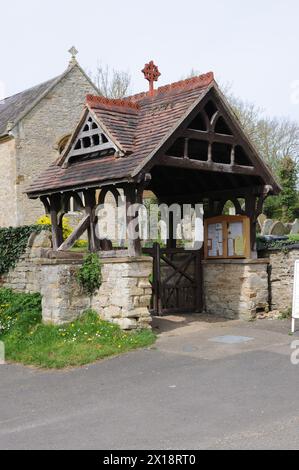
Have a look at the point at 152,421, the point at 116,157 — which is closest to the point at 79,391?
the point at 152,421

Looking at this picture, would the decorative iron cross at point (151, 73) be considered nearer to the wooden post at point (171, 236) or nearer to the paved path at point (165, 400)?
the wooden post at point (171, 236)

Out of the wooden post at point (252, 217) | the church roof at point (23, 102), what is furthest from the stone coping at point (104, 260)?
the church roof at point (23, 102)

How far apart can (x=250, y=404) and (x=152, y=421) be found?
121cm

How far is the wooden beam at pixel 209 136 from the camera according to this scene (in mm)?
11531

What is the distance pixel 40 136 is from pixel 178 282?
16.0 metres

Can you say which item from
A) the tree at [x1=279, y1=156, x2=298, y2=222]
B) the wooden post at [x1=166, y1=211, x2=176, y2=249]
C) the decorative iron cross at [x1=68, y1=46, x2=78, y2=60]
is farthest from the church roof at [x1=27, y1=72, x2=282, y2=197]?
the tree at [x1=279, y1=156, x2=298, y2=222]

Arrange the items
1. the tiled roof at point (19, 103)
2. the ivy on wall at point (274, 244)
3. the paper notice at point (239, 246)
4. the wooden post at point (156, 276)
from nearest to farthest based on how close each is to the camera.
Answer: the ivy on wall at point (274, 244) → the paper notice at point (239, 246) → the wooden post at point (156, 276) → the tiled roof at point (19, 103)

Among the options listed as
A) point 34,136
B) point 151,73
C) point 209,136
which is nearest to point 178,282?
point 209,136

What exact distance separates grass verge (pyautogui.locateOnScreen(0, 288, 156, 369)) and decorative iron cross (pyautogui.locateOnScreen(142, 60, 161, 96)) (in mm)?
5161

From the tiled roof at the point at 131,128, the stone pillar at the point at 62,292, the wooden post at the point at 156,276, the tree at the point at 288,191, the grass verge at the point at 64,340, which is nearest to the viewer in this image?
the grass verge at the point at 64,340

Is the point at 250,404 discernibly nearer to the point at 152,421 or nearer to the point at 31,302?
the point at 152,421

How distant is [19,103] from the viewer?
3044 cm

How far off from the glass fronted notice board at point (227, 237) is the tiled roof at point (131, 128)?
299 cm

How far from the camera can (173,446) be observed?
5695mm
